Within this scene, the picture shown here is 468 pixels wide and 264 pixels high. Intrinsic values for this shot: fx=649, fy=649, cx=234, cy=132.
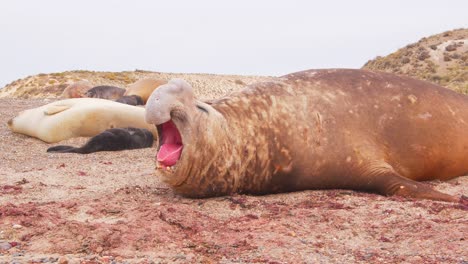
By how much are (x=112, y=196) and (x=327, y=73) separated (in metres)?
2.27

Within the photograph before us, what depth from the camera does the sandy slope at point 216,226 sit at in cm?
326

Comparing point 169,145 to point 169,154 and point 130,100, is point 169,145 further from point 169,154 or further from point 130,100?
point 130,100

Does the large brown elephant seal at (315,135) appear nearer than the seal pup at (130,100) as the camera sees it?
Yes

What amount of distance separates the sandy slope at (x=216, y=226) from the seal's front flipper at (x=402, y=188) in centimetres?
18

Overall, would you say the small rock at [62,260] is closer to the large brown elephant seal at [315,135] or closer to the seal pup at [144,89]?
the large brown elephant seal at [315,135]

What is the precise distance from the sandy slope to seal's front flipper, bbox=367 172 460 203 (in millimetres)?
178

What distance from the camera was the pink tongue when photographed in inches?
Result: 177

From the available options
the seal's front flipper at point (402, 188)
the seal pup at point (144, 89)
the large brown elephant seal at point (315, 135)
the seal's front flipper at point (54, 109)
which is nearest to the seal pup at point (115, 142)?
the seal's front flipper at point (54, 109)

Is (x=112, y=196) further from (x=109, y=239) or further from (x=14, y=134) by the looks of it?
(x=14, y=134)

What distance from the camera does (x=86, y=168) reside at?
21.4ft

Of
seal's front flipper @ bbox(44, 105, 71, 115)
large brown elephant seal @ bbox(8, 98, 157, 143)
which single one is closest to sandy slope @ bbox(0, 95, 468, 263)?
large brown elephant seal @ bbox(8, 98, 157, 143)

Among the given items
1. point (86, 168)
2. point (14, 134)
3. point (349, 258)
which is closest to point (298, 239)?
point (349, 258)

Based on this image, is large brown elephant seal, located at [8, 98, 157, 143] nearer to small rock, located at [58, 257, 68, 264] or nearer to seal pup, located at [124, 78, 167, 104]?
seal pup, located at [124, 78, 167, 104]

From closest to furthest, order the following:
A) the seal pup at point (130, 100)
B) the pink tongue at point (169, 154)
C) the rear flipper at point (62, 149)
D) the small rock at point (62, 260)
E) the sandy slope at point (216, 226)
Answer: the small rock at point (62, 260) < the sandy slope at point (216, 226) < the pink tongue at point (169, 154) < the rear flipper at point (62, 149) < the seal pup at point (130, 100)
